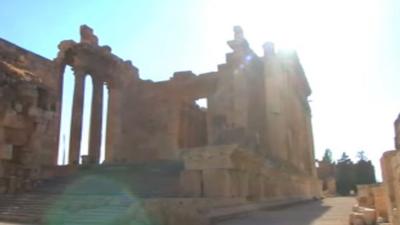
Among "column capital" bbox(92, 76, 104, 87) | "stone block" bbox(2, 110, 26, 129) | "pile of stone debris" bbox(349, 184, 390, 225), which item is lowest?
"pile of stone debris" bbox(349, 184, 390, 225)

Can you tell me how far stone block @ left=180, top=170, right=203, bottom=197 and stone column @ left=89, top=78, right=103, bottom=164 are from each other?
39.3ft

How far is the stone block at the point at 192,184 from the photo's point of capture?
33.3ft

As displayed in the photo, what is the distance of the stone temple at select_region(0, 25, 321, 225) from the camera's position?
32.8 feet

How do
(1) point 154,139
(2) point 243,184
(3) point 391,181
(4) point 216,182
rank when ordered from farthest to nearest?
(1) point 154,139 → (2) point 243,184 → (4) point 216,182 → (3) point 391,181

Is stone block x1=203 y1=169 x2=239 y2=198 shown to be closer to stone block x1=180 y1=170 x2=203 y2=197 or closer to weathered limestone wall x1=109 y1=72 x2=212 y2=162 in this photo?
stone block x1=180 y1=170 x2=203 y2=197

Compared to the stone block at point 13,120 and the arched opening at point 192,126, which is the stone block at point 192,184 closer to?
the stone block at point 13,120

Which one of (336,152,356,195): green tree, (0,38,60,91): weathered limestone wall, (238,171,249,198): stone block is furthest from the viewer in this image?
(336,152,356,195): green tree

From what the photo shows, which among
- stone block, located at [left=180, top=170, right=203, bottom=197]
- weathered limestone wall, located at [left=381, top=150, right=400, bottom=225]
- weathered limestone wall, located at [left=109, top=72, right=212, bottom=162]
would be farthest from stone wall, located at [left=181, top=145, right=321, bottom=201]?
weathered limestone wall, located at [left=109, top=72, right=212, bottom=162]

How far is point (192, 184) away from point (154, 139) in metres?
16.5

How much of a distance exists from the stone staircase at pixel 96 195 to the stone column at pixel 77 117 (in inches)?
159

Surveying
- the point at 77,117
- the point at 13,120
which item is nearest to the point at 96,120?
the point at 77,117

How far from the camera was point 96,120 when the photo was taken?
22156 millimetres

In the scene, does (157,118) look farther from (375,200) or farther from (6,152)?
(375,200)

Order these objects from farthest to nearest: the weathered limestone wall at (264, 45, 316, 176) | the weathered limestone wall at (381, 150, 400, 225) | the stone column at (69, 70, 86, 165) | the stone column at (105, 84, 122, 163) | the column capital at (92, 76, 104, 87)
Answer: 1. the stone column at (105, 84, 122, 163)
2. the column capital at (92, 76, 104, 87)
3. the weathered limestone wall at (264, 45, 316, 176)
4. the stone column at (69, 70, 86, 165)
5. the weathered limestone wall at (381, 150, 400, 225)
